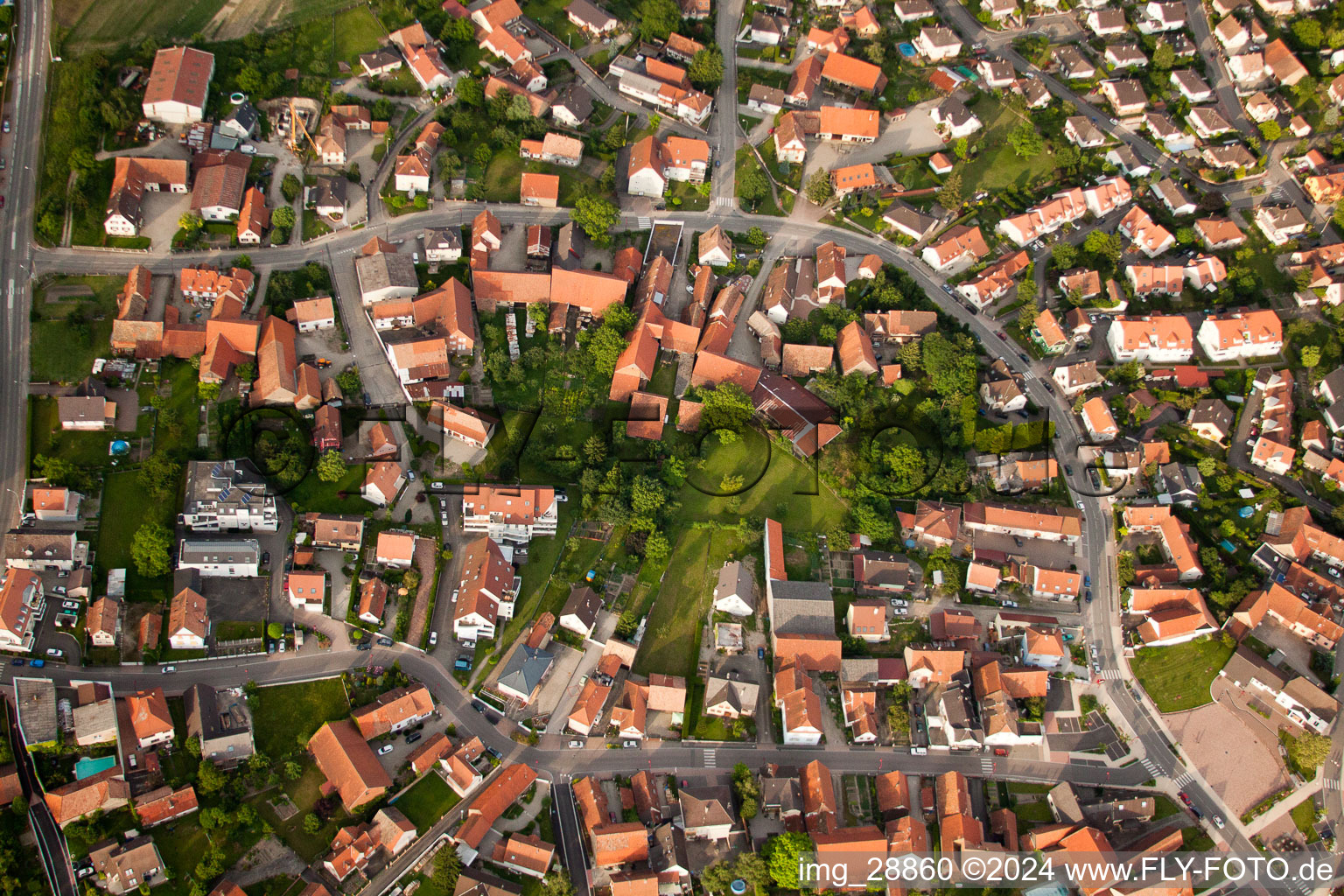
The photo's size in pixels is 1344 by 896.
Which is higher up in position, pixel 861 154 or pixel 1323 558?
pixel 861 154

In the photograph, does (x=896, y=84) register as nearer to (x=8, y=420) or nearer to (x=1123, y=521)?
(x=1123, y=521)

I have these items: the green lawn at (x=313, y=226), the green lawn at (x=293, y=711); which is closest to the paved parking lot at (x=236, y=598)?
the green lawn at (x=293, y=711)

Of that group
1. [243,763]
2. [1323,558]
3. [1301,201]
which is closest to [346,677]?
[243,763]

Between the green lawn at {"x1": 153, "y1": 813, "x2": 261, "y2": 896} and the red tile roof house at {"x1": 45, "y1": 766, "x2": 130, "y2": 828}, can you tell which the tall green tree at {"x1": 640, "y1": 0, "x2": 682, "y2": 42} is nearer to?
the green lawn at {"x1": 153, "y1": 813, "x2": 261, "y2": 896}

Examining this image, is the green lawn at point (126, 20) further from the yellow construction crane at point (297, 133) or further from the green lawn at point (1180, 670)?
the green lawn at point (1180, 670)

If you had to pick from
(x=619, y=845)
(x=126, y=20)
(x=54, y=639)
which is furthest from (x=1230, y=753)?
(x=126, y=20)
